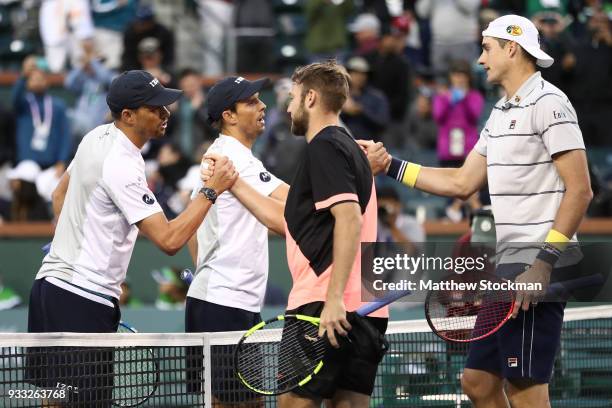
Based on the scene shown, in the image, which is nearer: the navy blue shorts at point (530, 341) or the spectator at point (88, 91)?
the navy blue shorts at point (530, 341)

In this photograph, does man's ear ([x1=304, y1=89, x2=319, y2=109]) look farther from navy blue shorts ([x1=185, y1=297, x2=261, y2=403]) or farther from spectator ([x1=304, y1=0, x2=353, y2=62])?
spectator ([x1=304, y1=0, x2=353, y2=62])

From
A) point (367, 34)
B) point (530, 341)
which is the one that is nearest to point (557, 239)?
point (530, 341)

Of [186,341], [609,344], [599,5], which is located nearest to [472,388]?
[186,341]

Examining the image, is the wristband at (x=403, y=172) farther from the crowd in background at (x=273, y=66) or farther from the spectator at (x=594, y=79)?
the spectator at (x=594, y=79)

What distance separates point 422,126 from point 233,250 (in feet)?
25.9

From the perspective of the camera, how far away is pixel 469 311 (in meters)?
6.54

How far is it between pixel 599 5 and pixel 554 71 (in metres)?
2.11

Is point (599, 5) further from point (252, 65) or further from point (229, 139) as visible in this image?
point (229, 139)

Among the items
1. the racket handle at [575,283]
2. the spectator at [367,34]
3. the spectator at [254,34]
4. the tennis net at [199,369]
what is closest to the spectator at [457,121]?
the spectator at [367,34]

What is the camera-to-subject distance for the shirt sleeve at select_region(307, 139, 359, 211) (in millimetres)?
5828

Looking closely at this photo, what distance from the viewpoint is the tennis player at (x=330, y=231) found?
5.80m

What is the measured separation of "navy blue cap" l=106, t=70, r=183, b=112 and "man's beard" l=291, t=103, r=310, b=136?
95 cm

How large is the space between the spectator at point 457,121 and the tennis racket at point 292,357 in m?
7.41

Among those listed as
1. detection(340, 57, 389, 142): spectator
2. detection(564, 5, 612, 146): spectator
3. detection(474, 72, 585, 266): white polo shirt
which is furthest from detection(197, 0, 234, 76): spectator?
detection(474, 72, 585, 266): white polo shirt
